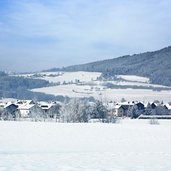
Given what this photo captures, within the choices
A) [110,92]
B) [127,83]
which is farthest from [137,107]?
[127,83]

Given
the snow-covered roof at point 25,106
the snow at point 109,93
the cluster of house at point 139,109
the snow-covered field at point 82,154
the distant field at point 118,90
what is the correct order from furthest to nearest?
the distant field at point 118,90
the snow at point 109,93
the snow-covered roof at point 25,106
the cluster of house at point 139,109
the snow-covered field at point 82,154

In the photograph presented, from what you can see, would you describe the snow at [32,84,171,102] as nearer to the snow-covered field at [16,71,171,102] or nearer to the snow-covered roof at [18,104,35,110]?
the snow-covered field at [16,71,171,102]

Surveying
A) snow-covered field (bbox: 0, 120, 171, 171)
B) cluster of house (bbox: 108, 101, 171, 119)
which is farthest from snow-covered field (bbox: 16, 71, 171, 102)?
snow-covered field (bbox: 0, 120, 171, 171)

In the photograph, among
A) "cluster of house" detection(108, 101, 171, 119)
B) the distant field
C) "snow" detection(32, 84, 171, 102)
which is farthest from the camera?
the distant field

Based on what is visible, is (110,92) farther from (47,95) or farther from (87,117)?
(87,117)

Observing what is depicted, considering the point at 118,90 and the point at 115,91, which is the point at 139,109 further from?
the point at 118,90

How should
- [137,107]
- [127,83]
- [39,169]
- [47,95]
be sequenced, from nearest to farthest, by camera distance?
[39,169] < [137,107] < [47,95] < [127,83]

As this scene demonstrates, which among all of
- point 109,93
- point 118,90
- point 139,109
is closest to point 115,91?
point 118,90

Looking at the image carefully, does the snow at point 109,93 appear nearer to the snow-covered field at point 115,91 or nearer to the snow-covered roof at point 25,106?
the snow-covered field at point 115,91

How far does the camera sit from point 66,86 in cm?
18912

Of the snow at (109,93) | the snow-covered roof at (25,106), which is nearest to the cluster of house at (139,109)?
the snow at (109,93)

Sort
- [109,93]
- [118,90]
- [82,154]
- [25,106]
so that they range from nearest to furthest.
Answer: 1. [82,154]
2. [25,106]
3. [109,93]
4. [118,90]

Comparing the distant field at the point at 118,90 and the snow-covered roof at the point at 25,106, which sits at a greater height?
the distant field at the point at 118,90

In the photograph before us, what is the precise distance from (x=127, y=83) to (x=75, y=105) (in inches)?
3904
